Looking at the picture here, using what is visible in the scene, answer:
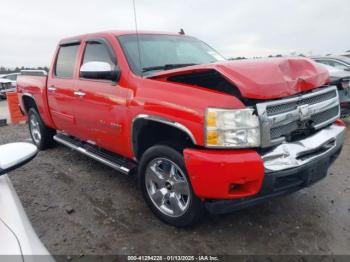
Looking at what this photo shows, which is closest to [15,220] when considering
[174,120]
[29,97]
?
[174,120]

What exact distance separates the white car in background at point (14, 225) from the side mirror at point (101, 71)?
1466 millimetres

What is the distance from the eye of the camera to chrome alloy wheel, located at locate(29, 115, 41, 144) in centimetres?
591

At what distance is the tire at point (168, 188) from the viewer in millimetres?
2750

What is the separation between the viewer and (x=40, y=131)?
19.0ft

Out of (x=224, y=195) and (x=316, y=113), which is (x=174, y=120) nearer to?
(x=224, y=195)

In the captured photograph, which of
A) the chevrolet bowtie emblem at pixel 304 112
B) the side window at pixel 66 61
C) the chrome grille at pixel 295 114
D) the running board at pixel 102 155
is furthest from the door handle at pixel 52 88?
the chevrolet bowtie emblem at pixel 304 112

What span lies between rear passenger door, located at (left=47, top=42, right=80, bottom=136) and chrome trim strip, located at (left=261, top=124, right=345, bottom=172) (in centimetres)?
282

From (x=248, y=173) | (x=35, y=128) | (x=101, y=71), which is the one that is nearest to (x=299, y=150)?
(x=248, y=173)

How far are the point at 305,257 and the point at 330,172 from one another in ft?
6.99

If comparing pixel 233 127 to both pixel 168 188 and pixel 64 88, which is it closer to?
pixel 168 188

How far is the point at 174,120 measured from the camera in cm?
264

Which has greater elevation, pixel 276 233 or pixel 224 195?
pixel 224 195

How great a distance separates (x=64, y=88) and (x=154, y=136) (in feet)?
6.52

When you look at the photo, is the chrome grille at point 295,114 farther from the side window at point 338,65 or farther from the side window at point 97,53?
→ the side window at point 338,65
